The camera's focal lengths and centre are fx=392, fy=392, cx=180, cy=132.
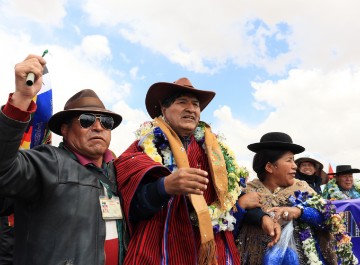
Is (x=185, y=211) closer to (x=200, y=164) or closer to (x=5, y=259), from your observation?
(x=200, y=164)

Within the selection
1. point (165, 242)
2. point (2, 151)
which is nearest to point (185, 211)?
point (165, 242)

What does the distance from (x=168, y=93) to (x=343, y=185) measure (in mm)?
5999

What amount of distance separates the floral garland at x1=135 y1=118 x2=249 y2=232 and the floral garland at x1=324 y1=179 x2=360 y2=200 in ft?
16.0

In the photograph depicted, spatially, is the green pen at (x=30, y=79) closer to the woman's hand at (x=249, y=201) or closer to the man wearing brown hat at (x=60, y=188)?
the man wearing brown hat at (x=60, y=188)

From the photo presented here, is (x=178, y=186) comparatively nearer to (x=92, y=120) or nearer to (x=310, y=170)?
(x=92, y=120)

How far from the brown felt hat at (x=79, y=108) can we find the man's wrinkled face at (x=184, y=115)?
18.7 inches

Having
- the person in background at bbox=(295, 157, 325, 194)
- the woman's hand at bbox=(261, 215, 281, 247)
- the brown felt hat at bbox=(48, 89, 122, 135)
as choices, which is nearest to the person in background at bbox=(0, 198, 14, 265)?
the brown felt hat at bbox=(48, 89, 122, 135)

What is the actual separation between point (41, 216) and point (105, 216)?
40 centimetres

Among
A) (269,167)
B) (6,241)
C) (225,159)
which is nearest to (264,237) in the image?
(269,167)

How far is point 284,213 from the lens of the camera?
3.52 meters

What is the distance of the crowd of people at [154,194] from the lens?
233cm

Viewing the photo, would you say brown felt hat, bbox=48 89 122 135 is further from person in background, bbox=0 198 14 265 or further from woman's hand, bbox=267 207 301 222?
woman's hand, bbox=267 207 301 222

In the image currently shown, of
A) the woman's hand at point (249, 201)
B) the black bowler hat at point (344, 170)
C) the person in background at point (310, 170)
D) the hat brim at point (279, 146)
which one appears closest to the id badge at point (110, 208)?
the woman's hand at point (249, 201)

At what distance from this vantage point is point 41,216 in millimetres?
2385
